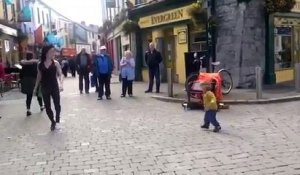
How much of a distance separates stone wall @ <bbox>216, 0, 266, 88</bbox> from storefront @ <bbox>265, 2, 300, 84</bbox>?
724 mm

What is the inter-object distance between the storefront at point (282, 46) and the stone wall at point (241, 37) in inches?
28.5

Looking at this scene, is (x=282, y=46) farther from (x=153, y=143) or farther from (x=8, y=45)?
(x=8, y=45)

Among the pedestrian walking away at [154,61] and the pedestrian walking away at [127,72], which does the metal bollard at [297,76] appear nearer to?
the pedestrian walking away at [154,61]

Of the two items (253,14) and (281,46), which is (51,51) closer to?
(253,14)

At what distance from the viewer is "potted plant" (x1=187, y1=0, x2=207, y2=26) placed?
1411cm

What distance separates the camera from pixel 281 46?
15562 millimetres

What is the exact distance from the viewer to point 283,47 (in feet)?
51.6

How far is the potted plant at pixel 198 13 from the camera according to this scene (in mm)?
14111

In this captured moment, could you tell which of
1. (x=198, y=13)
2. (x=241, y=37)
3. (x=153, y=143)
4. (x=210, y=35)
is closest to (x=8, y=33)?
(x=198, y=13)

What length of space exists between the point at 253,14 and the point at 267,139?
7191 millimetres

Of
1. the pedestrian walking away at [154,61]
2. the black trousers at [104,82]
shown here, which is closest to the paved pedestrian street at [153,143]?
the black trousers at [104,82]

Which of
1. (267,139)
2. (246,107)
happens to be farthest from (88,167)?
(246,107)

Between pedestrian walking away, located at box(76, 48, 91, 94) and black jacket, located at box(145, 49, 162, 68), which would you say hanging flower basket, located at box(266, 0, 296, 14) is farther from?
pedestrian walking away, located at box(76, 48, 91, 94)

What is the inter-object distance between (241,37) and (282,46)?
118 inches
